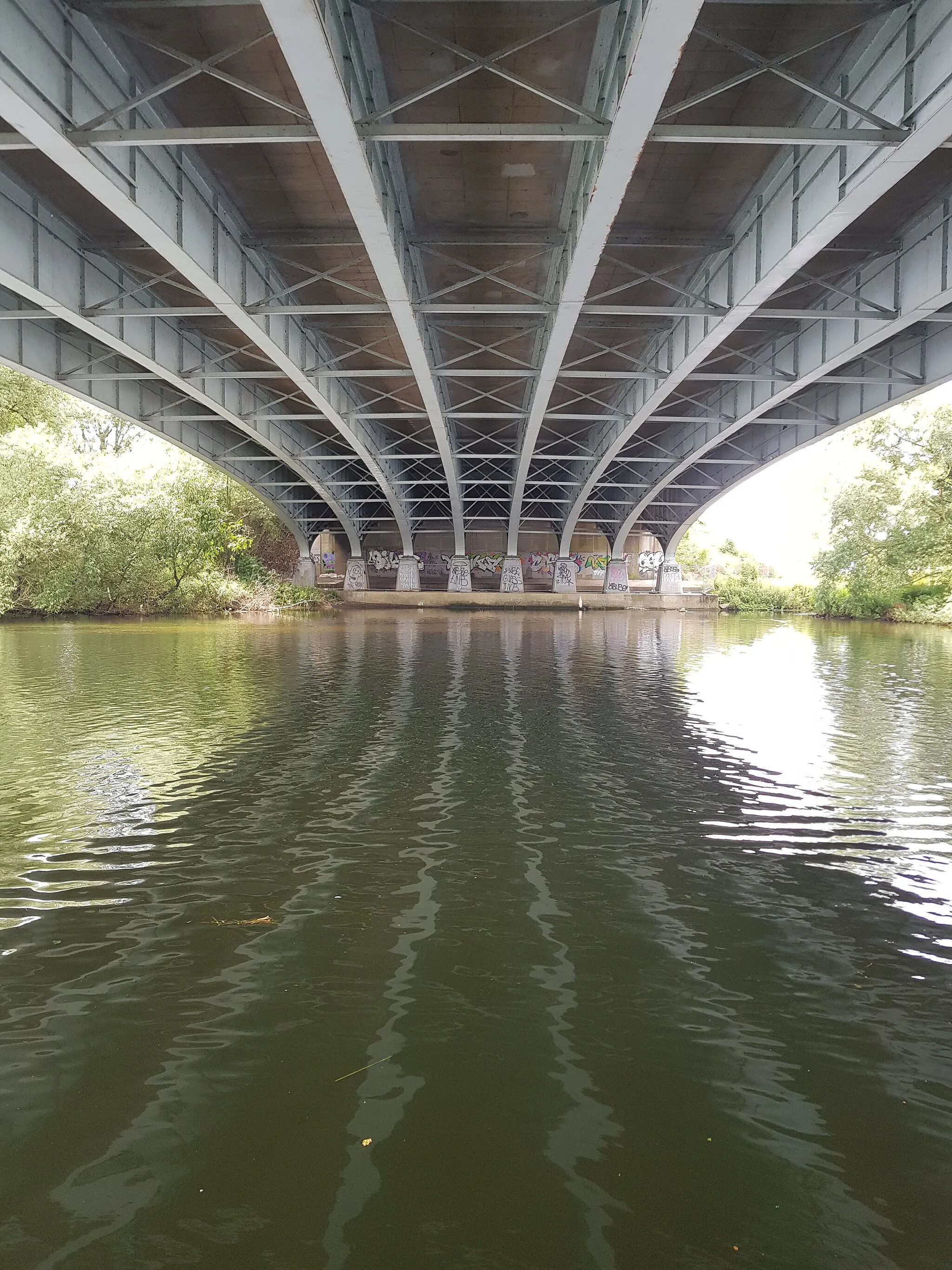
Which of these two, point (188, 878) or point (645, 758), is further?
point (645, 758)

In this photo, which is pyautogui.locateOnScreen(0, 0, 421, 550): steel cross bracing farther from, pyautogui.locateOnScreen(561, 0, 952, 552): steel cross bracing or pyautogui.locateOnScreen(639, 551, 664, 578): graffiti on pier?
pyautogui.locateOnScreen(639, 551, 664, 578): graffiti on pier

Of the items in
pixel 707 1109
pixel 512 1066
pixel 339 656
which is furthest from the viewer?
pixel 339 656

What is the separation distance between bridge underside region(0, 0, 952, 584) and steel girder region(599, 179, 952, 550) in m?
0.10

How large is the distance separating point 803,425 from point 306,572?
3240cm

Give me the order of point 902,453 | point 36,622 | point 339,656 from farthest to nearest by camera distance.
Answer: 1. point 902,453
2. point 36,622
3. point 339,656

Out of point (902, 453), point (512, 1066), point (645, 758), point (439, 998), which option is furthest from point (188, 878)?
point (902, 453)

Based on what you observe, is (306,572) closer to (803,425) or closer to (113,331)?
(803,425)

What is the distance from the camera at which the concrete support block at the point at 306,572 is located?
55.4 metres

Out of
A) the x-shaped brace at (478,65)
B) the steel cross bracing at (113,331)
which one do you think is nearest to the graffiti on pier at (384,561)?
the steel cross bracing at (113,331)

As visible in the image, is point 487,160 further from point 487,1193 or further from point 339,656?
point 487,1193

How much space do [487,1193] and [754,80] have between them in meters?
14.6

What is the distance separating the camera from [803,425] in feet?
111

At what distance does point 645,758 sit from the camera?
936 centimetres

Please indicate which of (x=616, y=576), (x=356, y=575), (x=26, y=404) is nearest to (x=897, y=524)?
(x=616, y=576)
